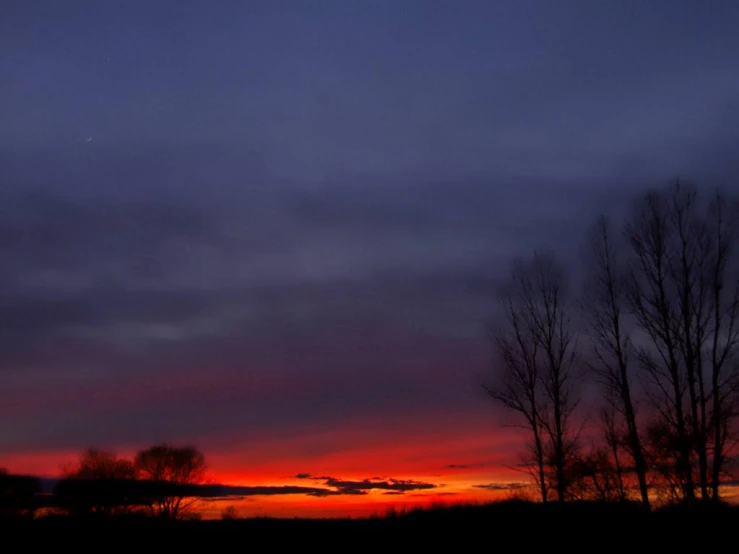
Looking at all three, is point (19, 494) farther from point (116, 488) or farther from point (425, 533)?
point (425, 533)

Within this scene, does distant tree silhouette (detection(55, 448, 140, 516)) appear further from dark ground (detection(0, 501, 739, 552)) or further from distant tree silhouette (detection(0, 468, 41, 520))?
dark ground (detection(0, 501, 739, 552))

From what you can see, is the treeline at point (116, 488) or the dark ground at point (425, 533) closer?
the dark ground at point (425, 533)

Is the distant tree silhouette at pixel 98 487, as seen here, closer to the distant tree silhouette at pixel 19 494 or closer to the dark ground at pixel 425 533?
the distant tree silhouette at pixel 19 494

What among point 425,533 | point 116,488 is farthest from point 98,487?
point 425,533

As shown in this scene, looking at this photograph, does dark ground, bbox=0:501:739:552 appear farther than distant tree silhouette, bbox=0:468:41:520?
No

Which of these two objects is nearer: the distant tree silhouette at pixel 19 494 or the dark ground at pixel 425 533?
the dark ground at pixel 425 533

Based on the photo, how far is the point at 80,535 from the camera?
21.8 metres

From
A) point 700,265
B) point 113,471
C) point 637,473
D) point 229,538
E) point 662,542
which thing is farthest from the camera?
point 113,471

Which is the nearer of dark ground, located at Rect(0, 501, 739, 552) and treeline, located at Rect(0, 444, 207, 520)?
dark ground, located at Rect(0, 501, 739, 552)

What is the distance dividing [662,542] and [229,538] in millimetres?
12225

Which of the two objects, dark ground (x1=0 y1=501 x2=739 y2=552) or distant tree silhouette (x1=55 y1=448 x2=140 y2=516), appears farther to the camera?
distant tree silhouette (x1=55 y1=448 x2=140 y2=516)

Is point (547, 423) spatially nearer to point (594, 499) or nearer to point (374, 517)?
point (594, 499)

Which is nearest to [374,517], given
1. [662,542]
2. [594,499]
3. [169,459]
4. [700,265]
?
[594,499]

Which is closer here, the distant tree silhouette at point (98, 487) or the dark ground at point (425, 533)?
the dark ground at point (425, 533)
